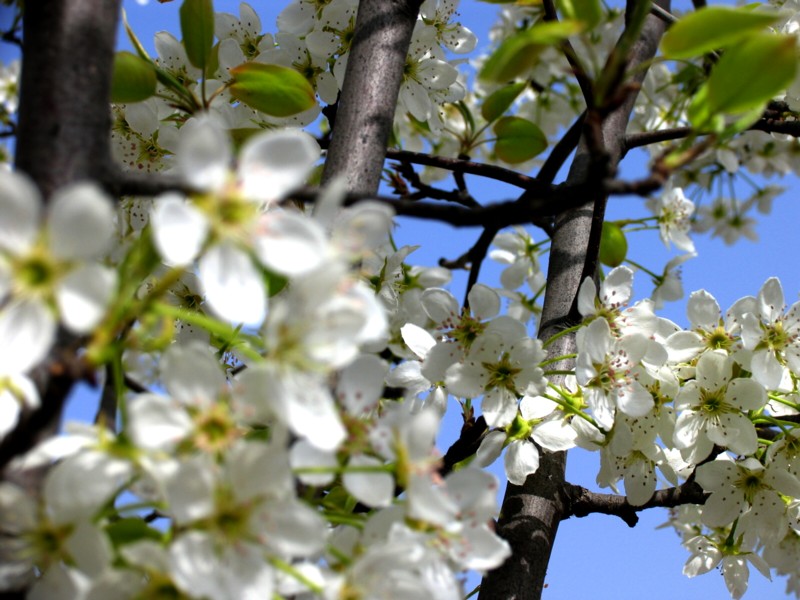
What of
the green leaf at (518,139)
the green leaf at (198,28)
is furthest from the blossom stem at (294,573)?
the green leaf at (518,139)

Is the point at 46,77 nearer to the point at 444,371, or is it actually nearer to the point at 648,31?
the point at 444,371

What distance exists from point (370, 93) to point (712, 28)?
612 millimetres

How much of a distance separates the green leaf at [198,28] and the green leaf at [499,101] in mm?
969

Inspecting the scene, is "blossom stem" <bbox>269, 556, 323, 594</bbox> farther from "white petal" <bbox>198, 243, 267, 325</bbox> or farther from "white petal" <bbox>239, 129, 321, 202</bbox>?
"white petal" <bbox>239, 129, 321, 202</bbox>

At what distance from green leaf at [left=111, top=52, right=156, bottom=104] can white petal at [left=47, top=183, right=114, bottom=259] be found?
62 centimetres

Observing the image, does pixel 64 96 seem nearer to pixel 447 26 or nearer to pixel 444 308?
pixel 444 308

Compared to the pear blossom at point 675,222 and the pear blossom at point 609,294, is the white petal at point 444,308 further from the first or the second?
the pear blossom at point 675,222

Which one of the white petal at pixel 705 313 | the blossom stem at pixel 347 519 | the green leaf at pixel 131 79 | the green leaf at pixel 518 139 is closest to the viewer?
the blossom stem at pixel 347 519

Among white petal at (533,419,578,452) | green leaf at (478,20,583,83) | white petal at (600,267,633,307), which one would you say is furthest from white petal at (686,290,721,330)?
green leaf at (478,20,583,83)

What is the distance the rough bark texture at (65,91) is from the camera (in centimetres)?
72

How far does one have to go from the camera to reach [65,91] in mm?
757

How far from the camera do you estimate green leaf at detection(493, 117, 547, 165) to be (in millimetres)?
1981

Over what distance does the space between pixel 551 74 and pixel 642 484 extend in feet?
9.10

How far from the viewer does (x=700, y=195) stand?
13.9 ft
